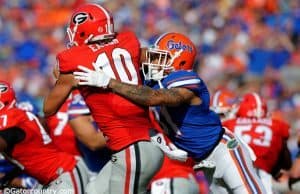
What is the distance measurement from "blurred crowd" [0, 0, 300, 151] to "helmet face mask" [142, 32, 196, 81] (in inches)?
171

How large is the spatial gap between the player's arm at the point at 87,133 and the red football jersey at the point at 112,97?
1492 mm

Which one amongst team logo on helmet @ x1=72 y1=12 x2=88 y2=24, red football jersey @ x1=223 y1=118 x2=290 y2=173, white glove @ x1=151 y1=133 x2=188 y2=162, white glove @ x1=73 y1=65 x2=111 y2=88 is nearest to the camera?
white glove @ x1=73 y1=65 x2=111 y2=88

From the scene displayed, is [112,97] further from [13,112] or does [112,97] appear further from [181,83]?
[13,112]

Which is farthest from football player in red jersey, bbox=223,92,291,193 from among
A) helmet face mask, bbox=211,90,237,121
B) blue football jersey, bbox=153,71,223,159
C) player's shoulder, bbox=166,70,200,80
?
player's shoulder, bbox=166,70,200,80

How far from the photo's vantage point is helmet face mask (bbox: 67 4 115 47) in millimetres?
5746

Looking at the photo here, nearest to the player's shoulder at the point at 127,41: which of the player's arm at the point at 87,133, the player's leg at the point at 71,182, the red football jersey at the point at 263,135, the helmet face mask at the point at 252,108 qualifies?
the player's leg at the point at 71,182

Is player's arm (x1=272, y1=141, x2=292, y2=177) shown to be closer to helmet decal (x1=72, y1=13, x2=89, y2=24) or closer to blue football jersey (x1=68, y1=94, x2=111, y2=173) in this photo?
blue football jersey (x1=68, y1=94, x2=111, y2=173)

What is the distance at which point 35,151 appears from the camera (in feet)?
20.8

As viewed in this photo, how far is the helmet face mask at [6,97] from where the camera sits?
6.39 metres

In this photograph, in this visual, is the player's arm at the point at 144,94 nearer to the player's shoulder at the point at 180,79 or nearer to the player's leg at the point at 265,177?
the player's shoulder at the point at 180,79

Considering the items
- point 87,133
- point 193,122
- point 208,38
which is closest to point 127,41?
point 193,122

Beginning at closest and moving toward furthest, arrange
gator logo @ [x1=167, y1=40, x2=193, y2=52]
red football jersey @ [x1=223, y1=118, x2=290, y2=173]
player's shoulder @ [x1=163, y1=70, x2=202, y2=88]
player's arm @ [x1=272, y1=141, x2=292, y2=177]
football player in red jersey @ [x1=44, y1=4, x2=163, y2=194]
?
football player in red jersey @ [x1=44, y1=4, x2=163, y2=194] → player's shoulder @ [x1=163, y1=70, x2=202, y2=88] → gator logo @ [x1=167, y1=40, x2=193, y2=52] → red football jersey @ [x1=223, y1=118, x2=290, y2=173] → player's arm @ [x1=272, y1=141, x2=292, y2=177]

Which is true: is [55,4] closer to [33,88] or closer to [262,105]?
[33,88]

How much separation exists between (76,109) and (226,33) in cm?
654
